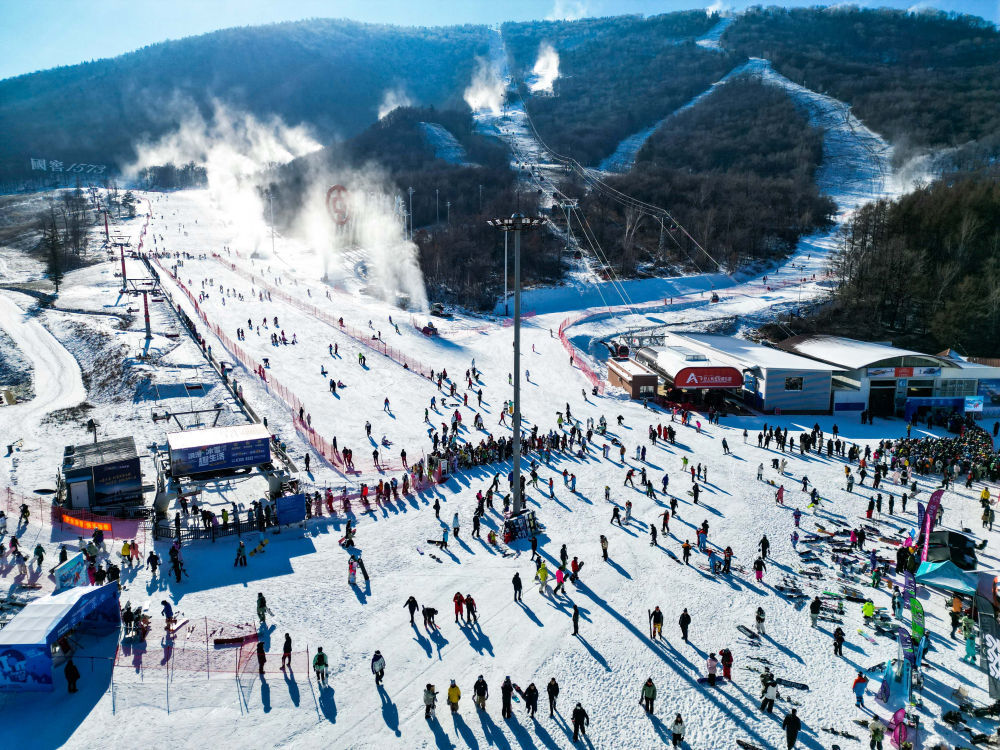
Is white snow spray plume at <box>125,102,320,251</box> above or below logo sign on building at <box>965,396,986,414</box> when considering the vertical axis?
above

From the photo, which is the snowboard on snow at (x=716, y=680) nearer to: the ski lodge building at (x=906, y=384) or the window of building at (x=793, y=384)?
the window of building at (x=793, y=384)

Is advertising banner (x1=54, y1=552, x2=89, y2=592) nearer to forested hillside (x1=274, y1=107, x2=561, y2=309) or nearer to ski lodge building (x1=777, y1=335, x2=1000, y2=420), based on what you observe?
ski lodge building (x1=777, y1=335, x2=1000, y2=420)

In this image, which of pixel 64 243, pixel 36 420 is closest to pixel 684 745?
pixel 36 420

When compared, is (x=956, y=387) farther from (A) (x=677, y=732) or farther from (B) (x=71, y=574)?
(B) (x=71, y=574)

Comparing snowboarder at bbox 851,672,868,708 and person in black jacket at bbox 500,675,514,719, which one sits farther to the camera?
snowboarder at bbox 851,672,868,708

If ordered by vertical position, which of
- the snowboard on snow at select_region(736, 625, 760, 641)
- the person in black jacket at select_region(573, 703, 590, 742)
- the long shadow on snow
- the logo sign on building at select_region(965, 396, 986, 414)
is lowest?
the logo sign on building at select_region(965, 396, 986, 414)

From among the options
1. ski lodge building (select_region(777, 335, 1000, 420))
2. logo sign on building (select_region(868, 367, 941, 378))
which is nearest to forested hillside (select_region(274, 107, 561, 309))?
ski lodge building (select_region(777, 335, 1000, 420))

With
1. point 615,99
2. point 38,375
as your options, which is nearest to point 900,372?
point 38,375

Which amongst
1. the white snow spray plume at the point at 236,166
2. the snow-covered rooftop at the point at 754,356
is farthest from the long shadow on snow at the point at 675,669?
the white snow spray plume at the point at 236,166
